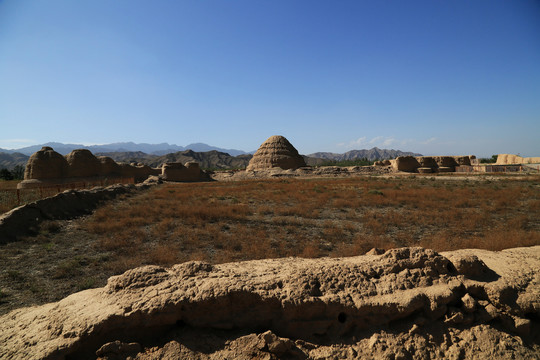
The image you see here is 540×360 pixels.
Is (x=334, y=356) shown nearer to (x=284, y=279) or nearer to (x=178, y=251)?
(x=284, y=279)

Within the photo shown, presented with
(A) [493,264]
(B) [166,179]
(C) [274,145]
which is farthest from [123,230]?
(C) [274,145]

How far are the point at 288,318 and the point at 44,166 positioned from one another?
3576 cm

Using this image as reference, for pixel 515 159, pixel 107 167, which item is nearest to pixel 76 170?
pixel 107 167

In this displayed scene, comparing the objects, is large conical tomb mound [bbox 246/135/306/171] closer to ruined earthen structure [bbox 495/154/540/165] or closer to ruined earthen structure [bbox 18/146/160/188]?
ruined earthen structure [bbox 18/146/160/188]

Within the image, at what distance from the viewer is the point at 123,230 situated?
27.8 ft

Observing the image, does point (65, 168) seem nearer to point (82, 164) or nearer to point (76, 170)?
point (76, 170)

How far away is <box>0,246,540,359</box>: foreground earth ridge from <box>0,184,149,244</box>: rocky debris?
20.0 ft

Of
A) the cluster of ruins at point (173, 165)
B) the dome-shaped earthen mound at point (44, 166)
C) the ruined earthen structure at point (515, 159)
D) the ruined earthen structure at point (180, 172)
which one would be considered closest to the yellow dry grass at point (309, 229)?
the dome-shaped earthen mound at point (44, 166)

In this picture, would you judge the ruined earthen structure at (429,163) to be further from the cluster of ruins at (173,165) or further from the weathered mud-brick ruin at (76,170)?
the weathered mud-brick ruin at (76,170)

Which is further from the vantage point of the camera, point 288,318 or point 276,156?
point 276,156

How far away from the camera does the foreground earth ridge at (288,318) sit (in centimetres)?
241

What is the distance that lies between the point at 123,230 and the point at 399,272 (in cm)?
817

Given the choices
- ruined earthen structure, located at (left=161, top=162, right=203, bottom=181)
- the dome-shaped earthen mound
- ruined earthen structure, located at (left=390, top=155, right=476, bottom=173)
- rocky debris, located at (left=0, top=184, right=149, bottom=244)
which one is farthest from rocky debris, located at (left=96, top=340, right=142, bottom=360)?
ruined earthen structure, located at (left=390, top=155, right=476, bottom=173)

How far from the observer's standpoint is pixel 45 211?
9.20m
